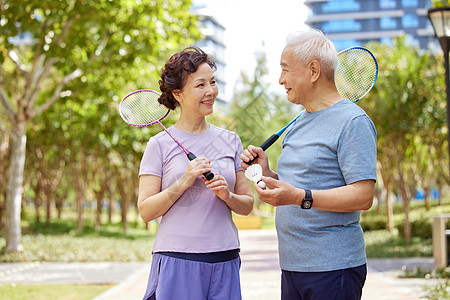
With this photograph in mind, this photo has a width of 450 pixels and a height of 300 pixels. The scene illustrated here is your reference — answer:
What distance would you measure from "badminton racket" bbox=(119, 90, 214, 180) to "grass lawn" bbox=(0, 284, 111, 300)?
4948mm

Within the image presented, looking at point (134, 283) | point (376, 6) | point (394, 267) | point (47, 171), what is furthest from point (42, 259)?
point (376, 6)

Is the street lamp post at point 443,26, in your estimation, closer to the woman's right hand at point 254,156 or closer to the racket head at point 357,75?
the racket head at point 357,75

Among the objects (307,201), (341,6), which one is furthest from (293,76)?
(341,6)

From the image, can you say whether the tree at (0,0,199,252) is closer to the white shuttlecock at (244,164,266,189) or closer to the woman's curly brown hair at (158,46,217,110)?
the woman's curly brown hair at (158,46,217,110)

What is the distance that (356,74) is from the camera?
2832 mm

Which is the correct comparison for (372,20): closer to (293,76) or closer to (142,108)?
(142,108)

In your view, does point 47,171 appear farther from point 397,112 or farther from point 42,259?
point 397,112

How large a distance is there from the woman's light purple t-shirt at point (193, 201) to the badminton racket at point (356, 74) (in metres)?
0.61

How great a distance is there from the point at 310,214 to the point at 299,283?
0.28 meters

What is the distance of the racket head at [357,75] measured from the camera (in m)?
2.79

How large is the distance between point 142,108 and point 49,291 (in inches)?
217

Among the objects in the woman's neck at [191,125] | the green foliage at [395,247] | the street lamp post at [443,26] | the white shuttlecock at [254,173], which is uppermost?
the street lamp post at [443,26]

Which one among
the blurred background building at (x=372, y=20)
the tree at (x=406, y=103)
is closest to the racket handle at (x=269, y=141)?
the tree at (x=406, y=103)

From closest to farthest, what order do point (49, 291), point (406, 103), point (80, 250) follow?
point (49, 291)
point (80, 250)
point (406, 103)
